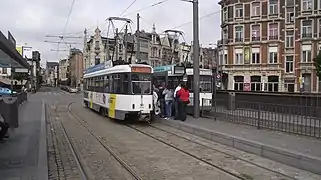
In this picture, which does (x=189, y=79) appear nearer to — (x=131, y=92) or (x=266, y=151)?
(x=131, y=92)

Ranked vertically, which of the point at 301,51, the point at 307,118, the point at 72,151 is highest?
the point at 301,51

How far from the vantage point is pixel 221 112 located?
18.8 meters

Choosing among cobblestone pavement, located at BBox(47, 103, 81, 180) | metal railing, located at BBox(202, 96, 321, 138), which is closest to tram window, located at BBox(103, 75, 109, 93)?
cobblestone pavement, located at BBox(47, 103, 81, 180)

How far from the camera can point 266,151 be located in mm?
10758

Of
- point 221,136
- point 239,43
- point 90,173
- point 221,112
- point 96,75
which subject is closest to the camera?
point 90,173

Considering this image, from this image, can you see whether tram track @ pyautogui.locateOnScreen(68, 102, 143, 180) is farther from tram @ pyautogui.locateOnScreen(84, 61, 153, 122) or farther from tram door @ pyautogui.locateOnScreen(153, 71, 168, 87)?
tram door @ pyautogui.locateOnScreen(153, 71, 168, 87)

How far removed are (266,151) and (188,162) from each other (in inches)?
91.2

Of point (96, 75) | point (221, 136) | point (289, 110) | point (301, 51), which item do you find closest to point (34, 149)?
point (221, 136)

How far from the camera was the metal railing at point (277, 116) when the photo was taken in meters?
13.3

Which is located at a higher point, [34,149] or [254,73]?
[254,73]

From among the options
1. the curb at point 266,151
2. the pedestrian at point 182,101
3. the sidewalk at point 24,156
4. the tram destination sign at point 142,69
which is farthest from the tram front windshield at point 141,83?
the sidewalk at point 24,156

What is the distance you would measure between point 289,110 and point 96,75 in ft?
48.1

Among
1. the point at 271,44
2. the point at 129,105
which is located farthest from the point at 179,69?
the point at 271,44

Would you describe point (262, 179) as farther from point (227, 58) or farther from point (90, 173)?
point (227, 58)
